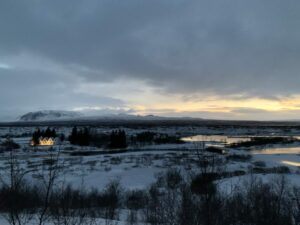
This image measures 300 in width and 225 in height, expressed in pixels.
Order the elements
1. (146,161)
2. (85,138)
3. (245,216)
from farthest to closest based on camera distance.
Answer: (85,138) < (146,161) < (245,216)

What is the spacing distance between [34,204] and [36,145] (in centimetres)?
3712

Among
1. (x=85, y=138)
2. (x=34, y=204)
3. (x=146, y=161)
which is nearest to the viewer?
(x=34, y=204)

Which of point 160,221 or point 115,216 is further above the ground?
point 160,221

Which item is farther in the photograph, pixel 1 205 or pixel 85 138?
pixel 85 138

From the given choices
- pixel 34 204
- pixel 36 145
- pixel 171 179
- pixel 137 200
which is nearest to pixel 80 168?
pixel 171 179

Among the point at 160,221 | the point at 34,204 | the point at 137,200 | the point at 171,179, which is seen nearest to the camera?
the point at 160,221

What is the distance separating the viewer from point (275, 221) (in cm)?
859

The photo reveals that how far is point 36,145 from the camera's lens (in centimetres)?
4628

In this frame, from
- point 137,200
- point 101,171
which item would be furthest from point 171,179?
point 101,171

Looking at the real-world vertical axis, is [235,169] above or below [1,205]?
below

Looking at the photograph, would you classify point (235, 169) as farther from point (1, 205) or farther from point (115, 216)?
point (1, 205)

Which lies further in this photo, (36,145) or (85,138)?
(85,138)

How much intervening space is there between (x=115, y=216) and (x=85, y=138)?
39.1m

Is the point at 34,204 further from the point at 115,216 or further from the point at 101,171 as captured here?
the point at 101,171
